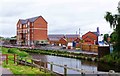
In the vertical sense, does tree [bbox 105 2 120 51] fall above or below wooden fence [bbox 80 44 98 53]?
above

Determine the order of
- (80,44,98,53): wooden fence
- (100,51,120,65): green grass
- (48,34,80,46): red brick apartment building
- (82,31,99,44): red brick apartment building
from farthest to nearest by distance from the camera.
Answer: (48,34,80,46): red brick apartment building → (82,31,99,44): red brick apartment building → (80,44,98,53): wooden fence → (100,51,120,65): green grass

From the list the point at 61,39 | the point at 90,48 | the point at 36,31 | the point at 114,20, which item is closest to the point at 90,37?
the point at 61,39

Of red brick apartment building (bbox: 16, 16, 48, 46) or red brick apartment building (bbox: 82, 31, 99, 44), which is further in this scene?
red brick apartment building (bbox: 16, 16, 48, 46)

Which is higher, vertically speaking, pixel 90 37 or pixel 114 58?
pixel 90 37

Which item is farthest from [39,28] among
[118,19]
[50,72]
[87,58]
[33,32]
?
[50,72]

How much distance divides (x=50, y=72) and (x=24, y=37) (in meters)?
102

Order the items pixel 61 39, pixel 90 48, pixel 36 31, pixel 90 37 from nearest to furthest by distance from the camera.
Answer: pixel 90 48 → pixel 90 37 → pixel 36 31 → pixel 61 39

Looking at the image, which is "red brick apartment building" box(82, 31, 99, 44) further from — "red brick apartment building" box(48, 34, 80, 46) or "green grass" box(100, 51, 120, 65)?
"green grass" box(100, 51, 120, 65)

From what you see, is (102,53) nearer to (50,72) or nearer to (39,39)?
(50,72)

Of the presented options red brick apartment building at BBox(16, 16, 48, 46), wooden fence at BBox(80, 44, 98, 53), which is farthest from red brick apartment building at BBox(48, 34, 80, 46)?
wooden fence at BBox(80, 44, 98, 53)

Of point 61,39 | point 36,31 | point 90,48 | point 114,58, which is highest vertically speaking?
point 36,31

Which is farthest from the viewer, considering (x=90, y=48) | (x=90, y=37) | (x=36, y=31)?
(x=36, y=31)

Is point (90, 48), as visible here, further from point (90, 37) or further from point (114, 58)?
point (114, 58)

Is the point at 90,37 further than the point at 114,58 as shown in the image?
Yes
